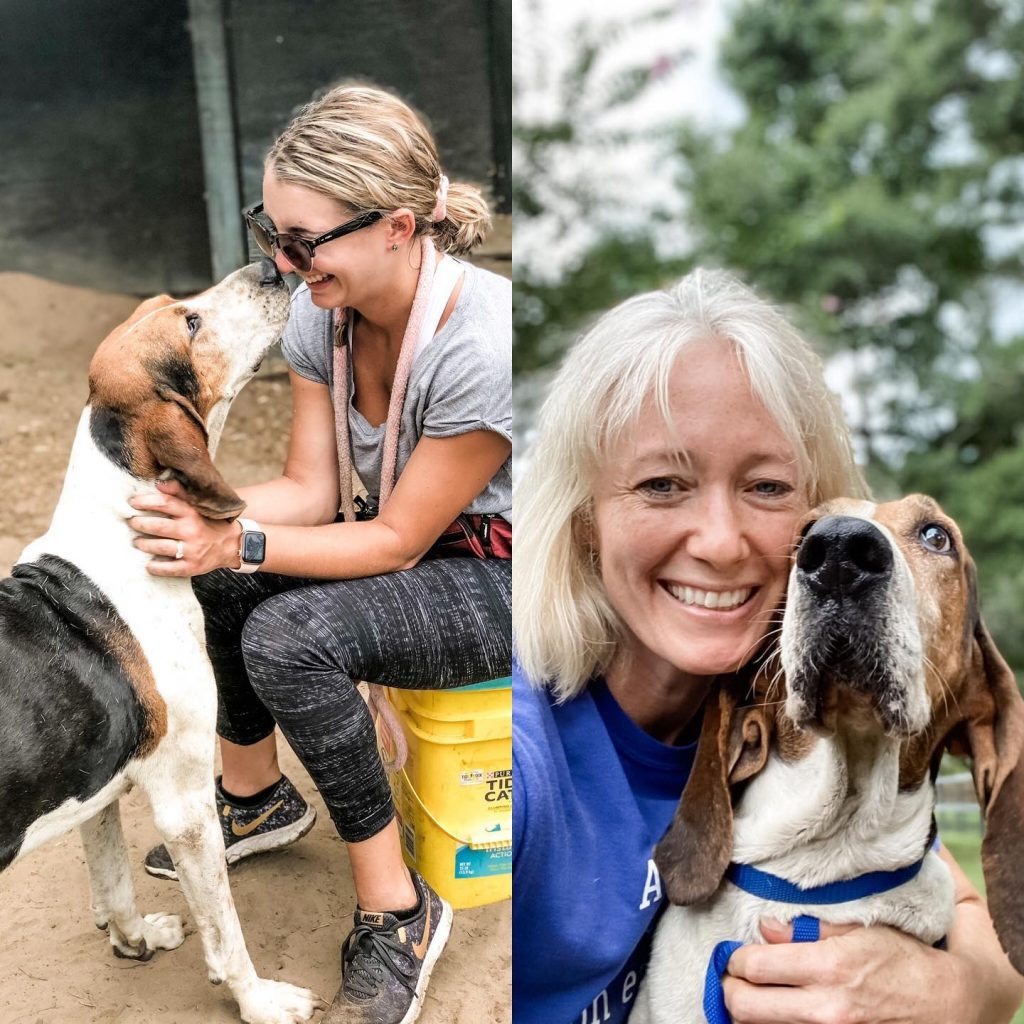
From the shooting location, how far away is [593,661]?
1388mm

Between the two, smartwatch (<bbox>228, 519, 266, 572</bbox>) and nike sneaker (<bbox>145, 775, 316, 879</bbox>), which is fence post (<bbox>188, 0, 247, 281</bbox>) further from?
smartwatch (<bbox>228, 519, 266, 572</bbox>)

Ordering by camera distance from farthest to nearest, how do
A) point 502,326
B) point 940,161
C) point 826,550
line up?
point 502,326 → point 940,161 → point 826,550

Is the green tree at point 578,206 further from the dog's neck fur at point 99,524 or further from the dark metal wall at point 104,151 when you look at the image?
the dark metal wall at point 104,151

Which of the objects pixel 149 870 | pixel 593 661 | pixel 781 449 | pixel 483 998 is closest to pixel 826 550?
pixel 781 449

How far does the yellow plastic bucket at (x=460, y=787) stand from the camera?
1.91m

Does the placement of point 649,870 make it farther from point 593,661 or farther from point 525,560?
point 525,560

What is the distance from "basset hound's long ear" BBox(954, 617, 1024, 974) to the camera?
102 centimetres

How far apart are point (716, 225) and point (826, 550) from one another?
0.51 metres

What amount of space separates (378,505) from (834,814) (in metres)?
1.00

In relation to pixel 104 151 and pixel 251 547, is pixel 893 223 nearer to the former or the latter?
pixel 251 547

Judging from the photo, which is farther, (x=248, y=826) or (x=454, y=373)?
(x=248, y=826)

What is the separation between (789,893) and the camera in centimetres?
121

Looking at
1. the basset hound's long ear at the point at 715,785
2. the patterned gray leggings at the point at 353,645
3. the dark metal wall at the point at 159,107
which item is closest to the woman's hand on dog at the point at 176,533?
the patterned gray leggings at the point at 353,645

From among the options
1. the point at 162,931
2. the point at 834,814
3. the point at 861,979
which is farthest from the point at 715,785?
the point at 162,931
